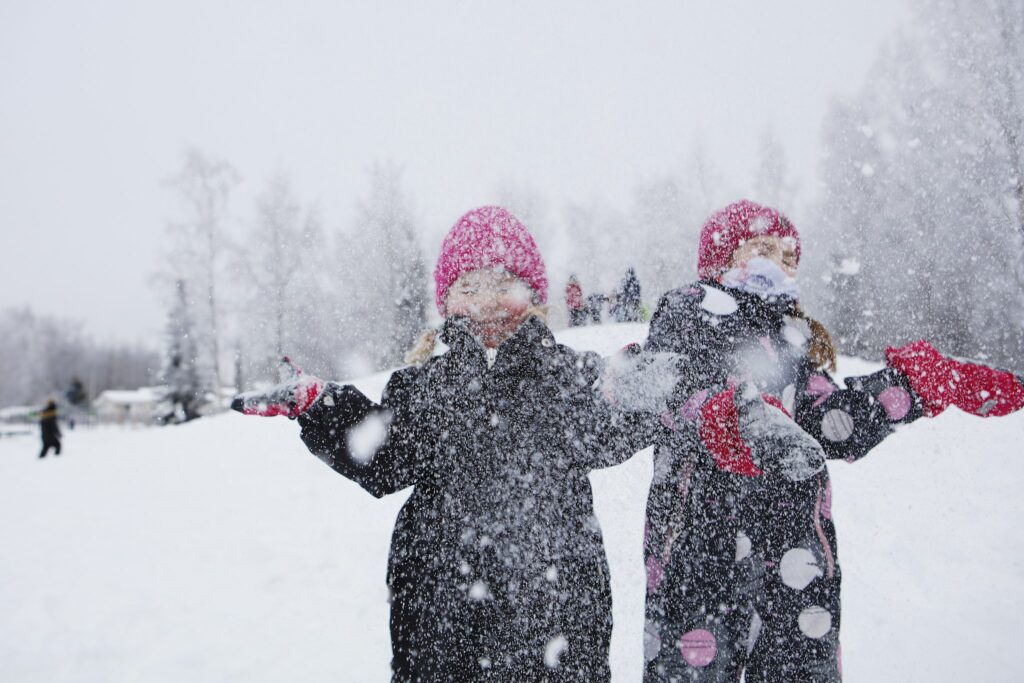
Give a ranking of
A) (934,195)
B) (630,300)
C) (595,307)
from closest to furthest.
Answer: (630,300), (595,307), (934,195)

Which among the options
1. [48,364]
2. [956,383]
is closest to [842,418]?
[956,383]

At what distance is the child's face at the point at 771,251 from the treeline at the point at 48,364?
204 ft

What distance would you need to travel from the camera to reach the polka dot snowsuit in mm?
1461

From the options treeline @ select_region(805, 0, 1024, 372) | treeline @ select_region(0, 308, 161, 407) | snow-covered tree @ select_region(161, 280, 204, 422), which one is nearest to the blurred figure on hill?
treeline @ select_region(805, 0, 1024, 372)

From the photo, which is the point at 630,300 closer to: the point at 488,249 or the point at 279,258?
the point at 488,249

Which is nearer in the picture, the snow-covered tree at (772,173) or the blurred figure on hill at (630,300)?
the blurred figure on hill at (630,300)

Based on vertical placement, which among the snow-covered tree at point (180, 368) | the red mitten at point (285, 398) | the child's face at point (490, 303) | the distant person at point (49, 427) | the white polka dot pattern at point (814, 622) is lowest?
the snow-covered tree at point (180, 368)

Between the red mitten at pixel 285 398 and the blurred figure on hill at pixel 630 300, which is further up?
the red mitten at pixel 285 398

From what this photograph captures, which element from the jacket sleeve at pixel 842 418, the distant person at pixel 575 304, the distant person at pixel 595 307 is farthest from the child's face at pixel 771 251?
the distant person at pixel 595 307

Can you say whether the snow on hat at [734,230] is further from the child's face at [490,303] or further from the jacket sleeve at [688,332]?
the child's face at [490,303]

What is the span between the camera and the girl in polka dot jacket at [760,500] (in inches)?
57.2

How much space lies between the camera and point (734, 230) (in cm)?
177

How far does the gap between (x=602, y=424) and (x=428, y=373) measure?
470 millimetres

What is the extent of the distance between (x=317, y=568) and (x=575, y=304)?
28.0ft
